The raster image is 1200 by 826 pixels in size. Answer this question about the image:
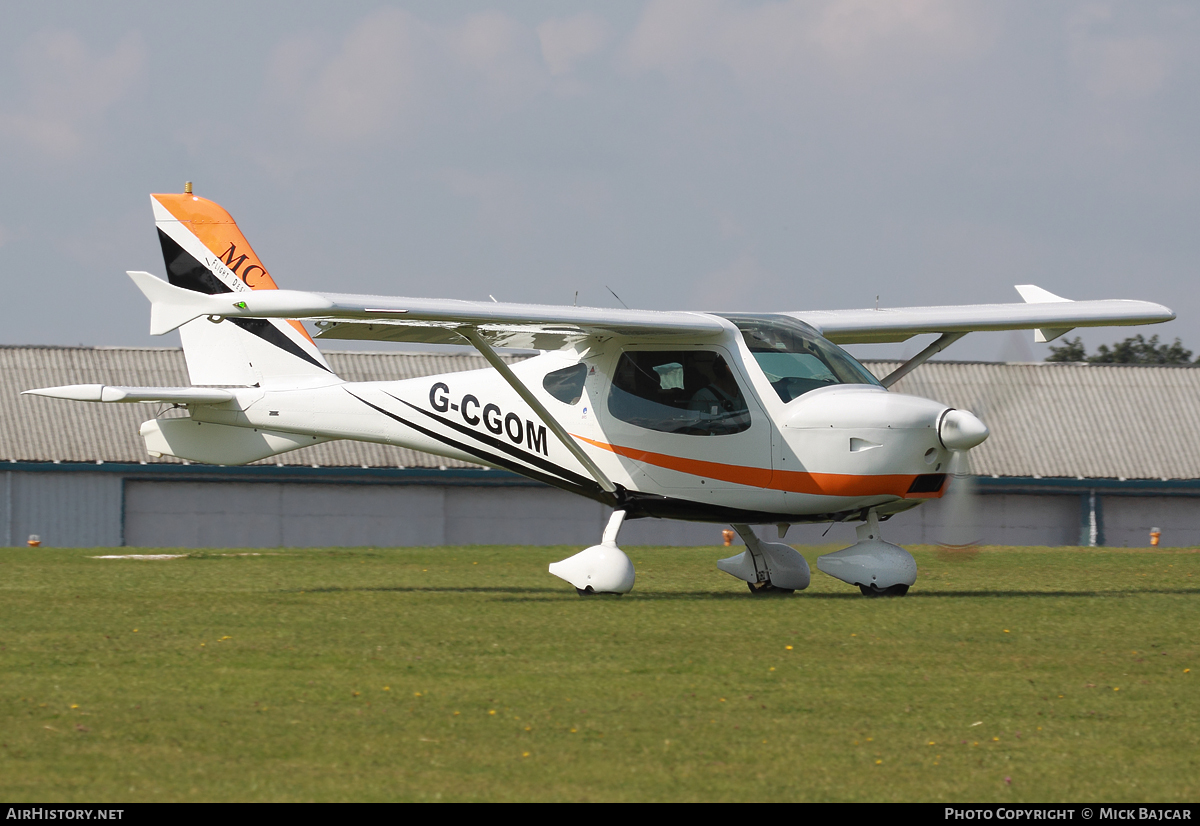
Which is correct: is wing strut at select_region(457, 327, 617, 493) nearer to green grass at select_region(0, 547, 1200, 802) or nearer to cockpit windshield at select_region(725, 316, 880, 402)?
green grass at select_region(0, 547, 1200, 802)

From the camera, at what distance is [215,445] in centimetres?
1753

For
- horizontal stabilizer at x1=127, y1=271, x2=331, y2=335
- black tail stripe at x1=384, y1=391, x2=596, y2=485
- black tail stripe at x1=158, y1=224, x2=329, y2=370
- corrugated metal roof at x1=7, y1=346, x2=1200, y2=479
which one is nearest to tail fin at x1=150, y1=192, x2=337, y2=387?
black tail stripe at x1=158, y1=224, x2=329, y2=370

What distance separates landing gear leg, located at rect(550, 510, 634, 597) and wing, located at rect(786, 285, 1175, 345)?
12.7ft

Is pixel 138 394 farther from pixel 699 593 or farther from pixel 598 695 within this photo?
pixel 598 695

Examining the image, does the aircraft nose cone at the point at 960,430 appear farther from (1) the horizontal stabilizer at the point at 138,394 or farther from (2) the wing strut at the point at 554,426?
(1) the horizontal stabilizer at the point at 138,394

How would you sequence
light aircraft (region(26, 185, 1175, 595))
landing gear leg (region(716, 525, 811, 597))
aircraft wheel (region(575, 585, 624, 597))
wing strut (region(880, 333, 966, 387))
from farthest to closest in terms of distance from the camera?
wing strut (region(880, 333, 966, 387)) → landing gear leg (region(716, 525, 811, 597)) → aircraft wheel (region(575, 585, 624, 597)) → light aircraft (region(26, 185, 1175, 595))

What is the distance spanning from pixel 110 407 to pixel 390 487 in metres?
9.83

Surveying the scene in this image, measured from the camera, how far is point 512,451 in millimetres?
15828

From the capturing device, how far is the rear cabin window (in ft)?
45.8

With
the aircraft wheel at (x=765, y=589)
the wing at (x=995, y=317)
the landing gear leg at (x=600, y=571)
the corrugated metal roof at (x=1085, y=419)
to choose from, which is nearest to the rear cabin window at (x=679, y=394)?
the landing gear leg at (x=600, y=571)

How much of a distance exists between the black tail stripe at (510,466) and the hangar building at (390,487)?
19.3 metres
